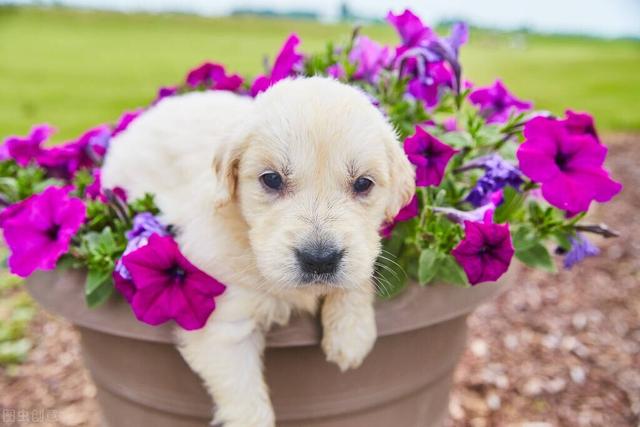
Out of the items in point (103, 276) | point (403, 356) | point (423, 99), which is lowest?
point (403, 356)

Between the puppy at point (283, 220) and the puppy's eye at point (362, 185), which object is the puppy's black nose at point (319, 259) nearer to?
the puppy at point (283, 220)

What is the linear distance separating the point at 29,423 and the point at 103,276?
7.05 feet

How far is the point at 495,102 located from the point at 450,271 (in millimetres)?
1067

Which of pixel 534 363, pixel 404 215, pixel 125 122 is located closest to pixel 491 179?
pixel 404 215

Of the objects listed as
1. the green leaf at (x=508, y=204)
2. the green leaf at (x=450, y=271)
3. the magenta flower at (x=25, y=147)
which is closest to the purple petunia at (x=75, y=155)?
the magenta flower at (x=25, y=147)

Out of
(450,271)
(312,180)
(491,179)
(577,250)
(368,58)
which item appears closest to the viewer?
(312,180)

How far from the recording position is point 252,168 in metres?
1.87

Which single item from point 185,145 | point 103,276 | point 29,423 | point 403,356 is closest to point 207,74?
point 185,145

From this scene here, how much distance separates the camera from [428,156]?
216cm

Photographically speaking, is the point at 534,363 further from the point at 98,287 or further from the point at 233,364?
the point at 98,287

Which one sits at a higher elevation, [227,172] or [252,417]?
[227,172]

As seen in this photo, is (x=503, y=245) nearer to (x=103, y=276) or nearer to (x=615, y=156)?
(x=103, y=276)

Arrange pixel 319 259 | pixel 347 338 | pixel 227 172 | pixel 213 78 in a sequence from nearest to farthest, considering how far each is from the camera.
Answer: pixel 319 259 < pixel 227 172 < pixel 347 338 < pixel 213 78

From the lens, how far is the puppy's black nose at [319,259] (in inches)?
66.1
